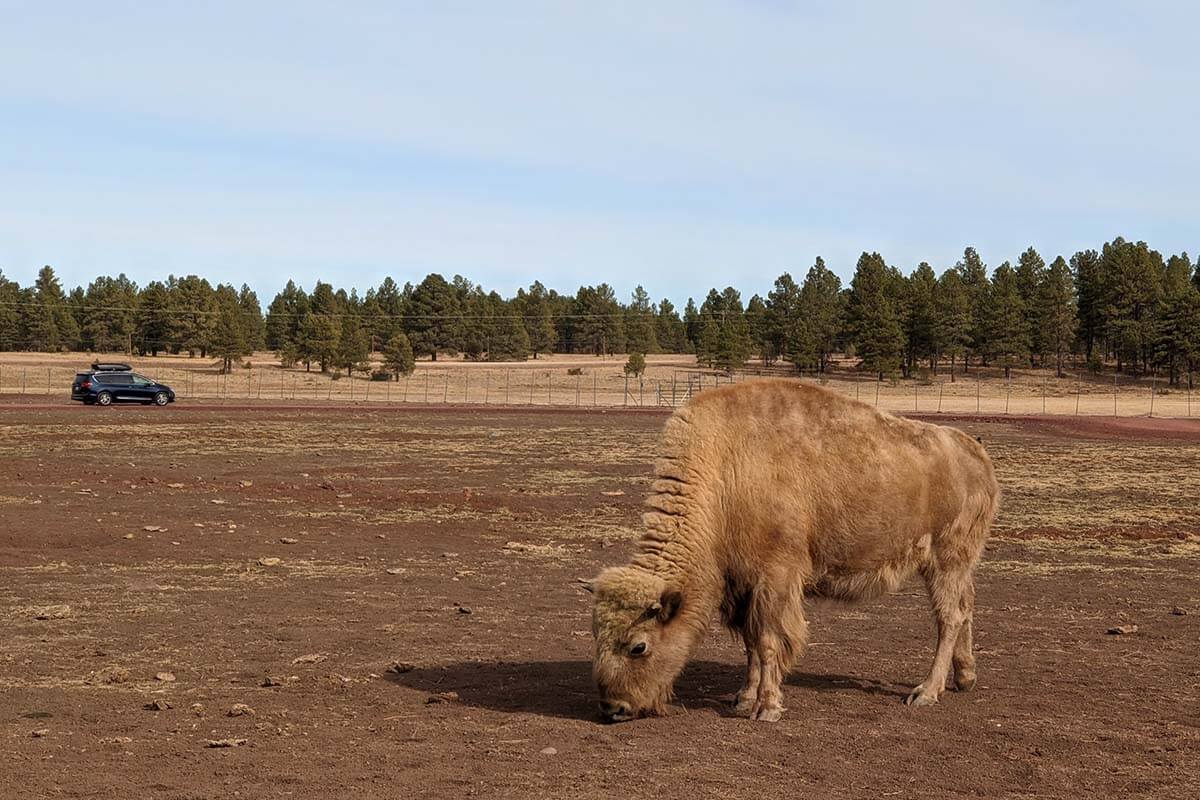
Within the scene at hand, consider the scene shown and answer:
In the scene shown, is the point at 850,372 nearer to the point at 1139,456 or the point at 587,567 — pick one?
the point at 1139,456

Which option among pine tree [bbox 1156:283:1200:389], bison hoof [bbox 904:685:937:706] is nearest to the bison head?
bison hoof [bbox 904:685:937:706]

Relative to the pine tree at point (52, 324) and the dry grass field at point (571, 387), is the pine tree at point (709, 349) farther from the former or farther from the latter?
the pine tree at point (52, 324)

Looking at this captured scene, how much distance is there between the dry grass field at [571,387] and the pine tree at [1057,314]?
3.54m

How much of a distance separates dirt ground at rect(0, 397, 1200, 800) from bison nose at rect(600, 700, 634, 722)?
0.13 metres

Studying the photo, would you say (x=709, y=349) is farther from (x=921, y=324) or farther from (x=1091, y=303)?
(x=1091, y=303)

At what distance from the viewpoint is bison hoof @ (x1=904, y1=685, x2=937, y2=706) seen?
34.0 feet

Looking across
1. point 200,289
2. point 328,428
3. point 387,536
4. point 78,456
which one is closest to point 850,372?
point 200,289

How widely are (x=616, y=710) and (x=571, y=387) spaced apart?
10073 centimetres

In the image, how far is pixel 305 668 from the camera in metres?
11.5

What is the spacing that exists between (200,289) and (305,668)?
139280 millimetres

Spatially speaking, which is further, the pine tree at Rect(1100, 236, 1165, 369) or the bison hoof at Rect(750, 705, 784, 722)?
the pine tree at Rect(1100, 236, 1165, 369)

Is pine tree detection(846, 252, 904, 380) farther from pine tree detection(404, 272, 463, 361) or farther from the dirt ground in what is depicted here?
the dirt ground

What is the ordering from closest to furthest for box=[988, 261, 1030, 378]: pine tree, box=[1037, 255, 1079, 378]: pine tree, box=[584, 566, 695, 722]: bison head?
box=[584, 566, 695, 722]: bison head < box=[988, 261, 1030, 378]: pine tree < box=[1037, 255, 1079, 378]: pine tree

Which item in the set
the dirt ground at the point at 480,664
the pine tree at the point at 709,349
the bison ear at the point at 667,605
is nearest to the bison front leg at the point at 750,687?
the dirt ground at the point at 480,664
